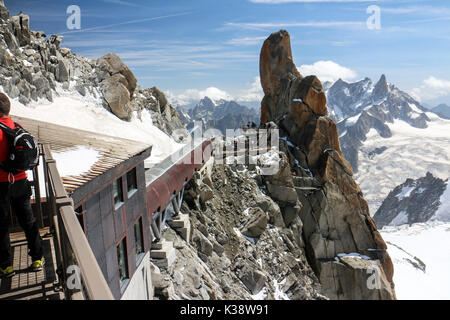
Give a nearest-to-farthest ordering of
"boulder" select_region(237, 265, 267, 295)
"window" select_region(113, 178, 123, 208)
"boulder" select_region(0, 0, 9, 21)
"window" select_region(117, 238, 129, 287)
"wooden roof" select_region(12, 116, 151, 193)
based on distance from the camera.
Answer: "wooden roof" select_region(12, 116, 151, 193) < "window" select_region(113, 178, 123, 208) < "window" select_region(117, 238, 129, 287) < "boulder" select_region(237, 265, 267, 295) < "boulder" select_region(0, 0, 9, 21)

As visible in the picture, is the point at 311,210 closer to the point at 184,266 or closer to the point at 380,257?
the point at 380,257

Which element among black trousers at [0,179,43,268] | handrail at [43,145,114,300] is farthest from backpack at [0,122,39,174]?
handrail at [43,145,114,300]

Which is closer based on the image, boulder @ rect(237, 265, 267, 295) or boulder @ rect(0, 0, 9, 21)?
boulder @ rect(237, 265, 267, 295)

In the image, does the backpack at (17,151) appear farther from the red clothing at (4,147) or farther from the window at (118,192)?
the window at (118,192)

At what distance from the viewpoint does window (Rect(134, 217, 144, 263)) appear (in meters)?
11.5

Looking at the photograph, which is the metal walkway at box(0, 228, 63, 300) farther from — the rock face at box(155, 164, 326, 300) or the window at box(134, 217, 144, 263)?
the rock face at box(155, 164, 326, 300)

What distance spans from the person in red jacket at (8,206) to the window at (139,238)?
5.88m

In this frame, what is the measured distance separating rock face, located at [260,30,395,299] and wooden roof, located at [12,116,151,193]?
22656 mm

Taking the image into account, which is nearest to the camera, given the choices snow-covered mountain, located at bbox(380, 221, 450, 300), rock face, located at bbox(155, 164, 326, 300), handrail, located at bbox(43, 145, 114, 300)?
handrail, located at bbox(43, 145, 114, 300)

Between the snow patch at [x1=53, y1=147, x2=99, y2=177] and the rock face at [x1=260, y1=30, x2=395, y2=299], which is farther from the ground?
the snow patch at [x1=53, y1=147, x2=99, y2=177]

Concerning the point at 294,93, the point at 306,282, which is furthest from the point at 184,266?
the point at 294,93

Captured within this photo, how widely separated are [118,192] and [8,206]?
13.9 feet

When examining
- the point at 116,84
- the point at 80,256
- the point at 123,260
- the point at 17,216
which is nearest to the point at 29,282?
the point at 17,216

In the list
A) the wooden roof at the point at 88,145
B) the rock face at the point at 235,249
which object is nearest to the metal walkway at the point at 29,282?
the wooden roof at the point at 88,145
